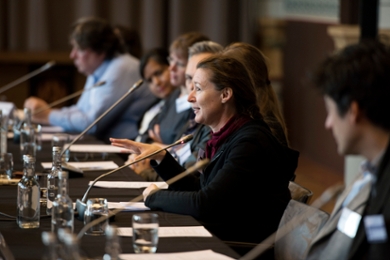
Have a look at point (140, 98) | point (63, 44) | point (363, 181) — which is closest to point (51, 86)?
point (63, 44)

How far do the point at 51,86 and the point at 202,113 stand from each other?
16.7 ft

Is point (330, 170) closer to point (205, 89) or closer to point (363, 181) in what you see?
point (205, 89)

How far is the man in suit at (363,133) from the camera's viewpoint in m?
1.60

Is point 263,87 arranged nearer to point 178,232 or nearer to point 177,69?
point 178,232

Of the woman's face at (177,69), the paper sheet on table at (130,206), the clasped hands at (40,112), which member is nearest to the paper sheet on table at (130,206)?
the paper sheet on table at (130,206)

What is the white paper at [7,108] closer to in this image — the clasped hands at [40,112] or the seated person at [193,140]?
the clasped hands at [40,112]

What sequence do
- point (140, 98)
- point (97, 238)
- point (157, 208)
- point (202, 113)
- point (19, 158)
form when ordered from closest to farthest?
point (97, 238) < point (157, 208) < point (202, 113) < point (19, 158) < point (140, 98)

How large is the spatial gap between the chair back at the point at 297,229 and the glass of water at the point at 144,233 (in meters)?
0.46

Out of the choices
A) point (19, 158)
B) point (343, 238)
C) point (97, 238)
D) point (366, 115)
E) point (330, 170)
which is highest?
point (366, 115)

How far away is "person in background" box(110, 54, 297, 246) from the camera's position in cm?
241

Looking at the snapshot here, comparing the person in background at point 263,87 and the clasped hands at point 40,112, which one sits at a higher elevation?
the person in background at point 263,87

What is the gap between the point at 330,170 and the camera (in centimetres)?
667

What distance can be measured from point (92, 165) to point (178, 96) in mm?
989

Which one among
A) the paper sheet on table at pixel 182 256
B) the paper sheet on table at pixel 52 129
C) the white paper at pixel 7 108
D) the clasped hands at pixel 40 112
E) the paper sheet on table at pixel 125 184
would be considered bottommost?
the paper sheet on table at pixel 52 129
